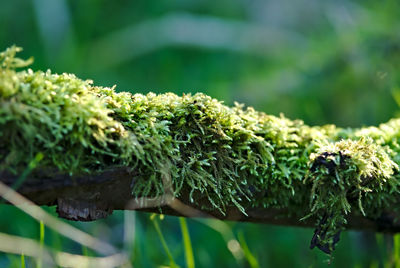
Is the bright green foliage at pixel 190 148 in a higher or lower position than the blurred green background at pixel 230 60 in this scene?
lower

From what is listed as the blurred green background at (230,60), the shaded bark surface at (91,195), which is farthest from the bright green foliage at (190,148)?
the blurred green background at (230,60)

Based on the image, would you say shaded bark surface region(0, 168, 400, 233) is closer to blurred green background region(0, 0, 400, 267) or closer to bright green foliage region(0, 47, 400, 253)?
bright green foliage region(0, 47, 400, 253)

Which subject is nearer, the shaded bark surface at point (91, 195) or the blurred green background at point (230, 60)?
the shaded bark surface at point (91, 195)

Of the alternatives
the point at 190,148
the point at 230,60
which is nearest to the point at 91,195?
the point at 190,148

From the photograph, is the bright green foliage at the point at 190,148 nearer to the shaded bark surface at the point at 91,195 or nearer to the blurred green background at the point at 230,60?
the shaded bark surface at the point at 91,195

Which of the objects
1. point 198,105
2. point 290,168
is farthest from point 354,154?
point 198,105

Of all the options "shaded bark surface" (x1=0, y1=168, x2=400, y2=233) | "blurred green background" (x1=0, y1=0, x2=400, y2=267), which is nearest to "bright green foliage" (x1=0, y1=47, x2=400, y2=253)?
"shaded bark surface" (x1=0, y1=168, x2=400, y2=233)

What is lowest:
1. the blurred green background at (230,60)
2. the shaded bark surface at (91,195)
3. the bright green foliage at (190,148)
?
the shaded bark surface at (91,195)
